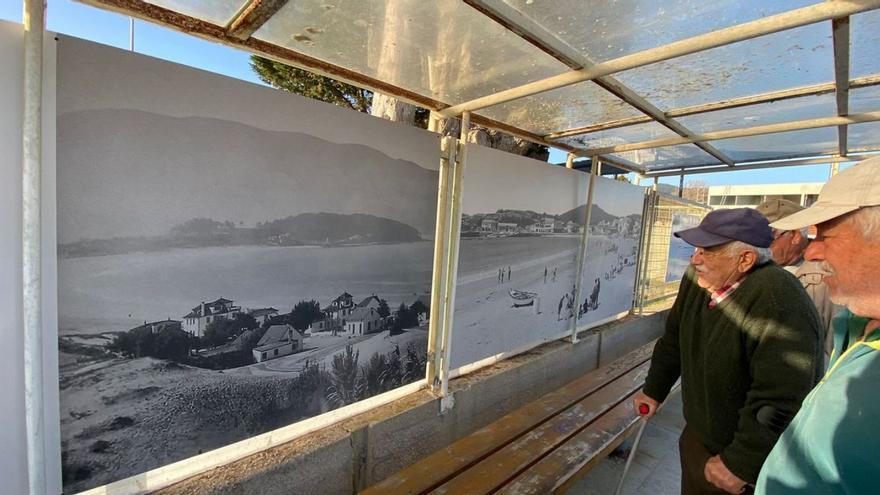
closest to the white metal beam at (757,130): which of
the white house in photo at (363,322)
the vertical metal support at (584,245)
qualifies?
the vertical metal support at (584,245)

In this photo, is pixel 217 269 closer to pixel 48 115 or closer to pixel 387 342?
pixel 48 115

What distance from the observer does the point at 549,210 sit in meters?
3.68

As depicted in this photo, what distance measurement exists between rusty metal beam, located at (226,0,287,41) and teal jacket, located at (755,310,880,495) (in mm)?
2068

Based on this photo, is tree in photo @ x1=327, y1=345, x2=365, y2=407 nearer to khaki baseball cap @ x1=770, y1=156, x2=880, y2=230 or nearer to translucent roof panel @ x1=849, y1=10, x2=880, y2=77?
khaki baseball cap @ x1=770, y1=156, x2=880, y2=230

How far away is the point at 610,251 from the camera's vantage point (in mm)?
4840

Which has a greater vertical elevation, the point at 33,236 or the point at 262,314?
the point at 33,236

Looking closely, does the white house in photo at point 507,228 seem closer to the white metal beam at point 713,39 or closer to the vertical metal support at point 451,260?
the vertical metal support at point 451,260

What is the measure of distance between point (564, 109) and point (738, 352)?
1.87m

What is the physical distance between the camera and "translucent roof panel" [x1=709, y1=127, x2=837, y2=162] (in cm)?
315

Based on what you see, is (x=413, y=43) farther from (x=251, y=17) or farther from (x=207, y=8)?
(x=207, y=8)

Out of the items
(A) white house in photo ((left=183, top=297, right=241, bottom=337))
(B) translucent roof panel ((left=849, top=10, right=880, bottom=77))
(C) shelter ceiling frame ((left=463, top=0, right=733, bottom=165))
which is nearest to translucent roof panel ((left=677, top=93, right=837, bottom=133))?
(B) translucent roof panel ((left=849, top=10, right=880, bottom=77))

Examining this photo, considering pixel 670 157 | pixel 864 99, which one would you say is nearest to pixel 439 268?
pixel 864 99

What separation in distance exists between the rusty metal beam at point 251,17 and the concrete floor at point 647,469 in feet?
11.7

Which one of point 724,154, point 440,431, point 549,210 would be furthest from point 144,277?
point 724,154
